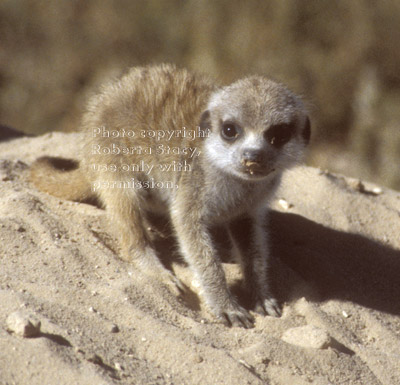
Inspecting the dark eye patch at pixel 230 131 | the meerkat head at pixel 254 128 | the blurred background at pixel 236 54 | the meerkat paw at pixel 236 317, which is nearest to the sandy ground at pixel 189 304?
the meerkat paw at pixel 236 317

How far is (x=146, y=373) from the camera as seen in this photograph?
7.07 feet

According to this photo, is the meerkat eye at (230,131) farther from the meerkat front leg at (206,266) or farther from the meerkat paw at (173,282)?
the meerkat paw at (173,282)

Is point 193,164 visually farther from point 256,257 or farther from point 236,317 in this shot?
point 236,317

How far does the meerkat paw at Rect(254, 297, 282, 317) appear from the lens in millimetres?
3098

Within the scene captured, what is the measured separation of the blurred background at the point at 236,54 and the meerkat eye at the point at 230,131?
3649mm

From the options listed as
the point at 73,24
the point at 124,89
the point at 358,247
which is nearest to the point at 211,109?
the point at 124,89

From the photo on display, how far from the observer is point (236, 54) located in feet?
23.3

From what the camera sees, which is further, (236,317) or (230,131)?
(230,131)

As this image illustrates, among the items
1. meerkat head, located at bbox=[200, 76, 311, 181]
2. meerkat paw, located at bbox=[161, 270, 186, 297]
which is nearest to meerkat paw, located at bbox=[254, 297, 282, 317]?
meerkat paw, located at bbox=[161, 270, 186, 297]

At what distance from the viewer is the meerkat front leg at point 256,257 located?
3158 mm

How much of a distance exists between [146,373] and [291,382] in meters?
0.62

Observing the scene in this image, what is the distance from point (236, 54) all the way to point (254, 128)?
4333 millimetres

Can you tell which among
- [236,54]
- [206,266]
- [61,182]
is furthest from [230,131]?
[236,54]

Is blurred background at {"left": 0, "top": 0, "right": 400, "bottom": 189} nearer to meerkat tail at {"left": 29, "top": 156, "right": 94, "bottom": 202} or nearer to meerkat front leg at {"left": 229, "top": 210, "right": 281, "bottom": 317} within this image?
meerkat tail at {"left": 29, "top": 156, "right": 94, "bottom": 202}
